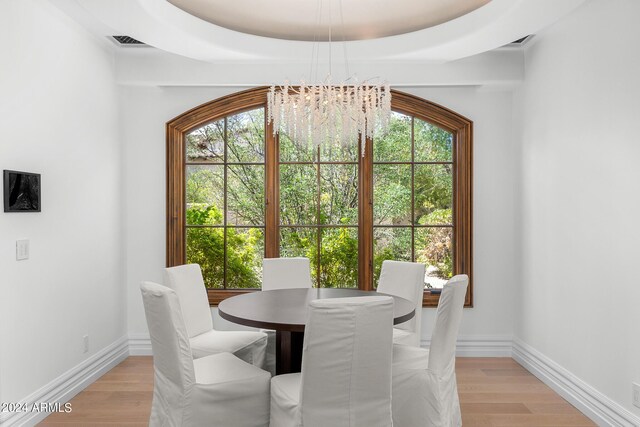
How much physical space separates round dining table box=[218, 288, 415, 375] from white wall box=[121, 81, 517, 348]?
5.15ft

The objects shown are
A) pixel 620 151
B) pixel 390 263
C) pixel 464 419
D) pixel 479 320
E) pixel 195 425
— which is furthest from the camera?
pixel 479 320

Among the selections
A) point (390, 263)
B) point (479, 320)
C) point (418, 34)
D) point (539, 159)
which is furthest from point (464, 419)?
point (418, 34)

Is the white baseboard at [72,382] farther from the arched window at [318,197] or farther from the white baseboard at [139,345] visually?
the arched window at [318,197]

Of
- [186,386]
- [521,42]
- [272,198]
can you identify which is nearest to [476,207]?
[521,42]

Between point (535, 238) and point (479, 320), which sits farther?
point (479, 320)

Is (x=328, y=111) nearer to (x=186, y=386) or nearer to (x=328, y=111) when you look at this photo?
(x=328, y=111)

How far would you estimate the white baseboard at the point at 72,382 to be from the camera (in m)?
2.84

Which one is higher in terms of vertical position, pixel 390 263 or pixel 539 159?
pixel 539 159

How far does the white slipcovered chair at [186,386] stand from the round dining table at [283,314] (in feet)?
0.97

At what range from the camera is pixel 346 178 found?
4535 millimetres

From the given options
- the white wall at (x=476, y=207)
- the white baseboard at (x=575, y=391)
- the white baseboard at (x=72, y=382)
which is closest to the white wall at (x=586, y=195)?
the white baseboard at (x=575, y=391)

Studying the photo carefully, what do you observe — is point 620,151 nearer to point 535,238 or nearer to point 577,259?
point 577,259

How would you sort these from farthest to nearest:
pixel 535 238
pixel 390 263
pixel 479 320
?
1. pixel 479 320
2. pixel 535 238
3. pixel 390 263

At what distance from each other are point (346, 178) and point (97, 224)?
221cm
